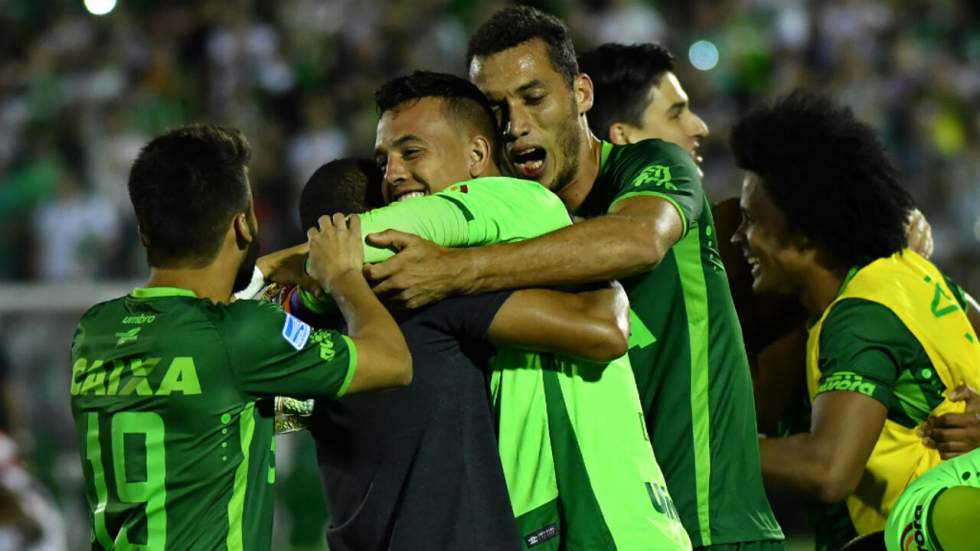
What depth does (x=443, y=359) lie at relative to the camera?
3750 millimetres

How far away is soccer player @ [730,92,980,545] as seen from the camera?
4695mm

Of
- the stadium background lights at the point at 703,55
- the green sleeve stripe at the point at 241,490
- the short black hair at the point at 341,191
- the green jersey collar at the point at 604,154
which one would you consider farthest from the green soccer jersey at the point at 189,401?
the stadium background lights at the point at 703,55

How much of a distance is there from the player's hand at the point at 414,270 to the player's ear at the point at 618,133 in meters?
1.91

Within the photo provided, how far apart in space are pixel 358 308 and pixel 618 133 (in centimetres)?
207

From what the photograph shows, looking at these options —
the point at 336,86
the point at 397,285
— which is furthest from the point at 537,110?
the point at 336,86

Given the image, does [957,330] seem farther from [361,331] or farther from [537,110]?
[361,331]

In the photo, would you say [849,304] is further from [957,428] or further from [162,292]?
[162,292]

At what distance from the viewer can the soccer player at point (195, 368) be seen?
3672 mm

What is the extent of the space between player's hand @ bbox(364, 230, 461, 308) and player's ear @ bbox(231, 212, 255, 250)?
14.1 inches

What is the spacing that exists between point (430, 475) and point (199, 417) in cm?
59

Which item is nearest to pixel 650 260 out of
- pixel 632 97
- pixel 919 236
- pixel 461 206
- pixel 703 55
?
pixel 461 206

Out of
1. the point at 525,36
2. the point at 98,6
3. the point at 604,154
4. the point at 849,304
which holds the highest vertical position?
the point at 98,6

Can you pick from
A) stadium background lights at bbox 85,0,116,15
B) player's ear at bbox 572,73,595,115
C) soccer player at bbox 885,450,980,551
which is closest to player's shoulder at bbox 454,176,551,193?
player's ear at bbox 572,73,595,115

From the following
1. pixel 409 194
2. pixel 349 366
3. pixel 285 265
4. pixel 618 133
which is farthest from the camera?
pixel 618 133
